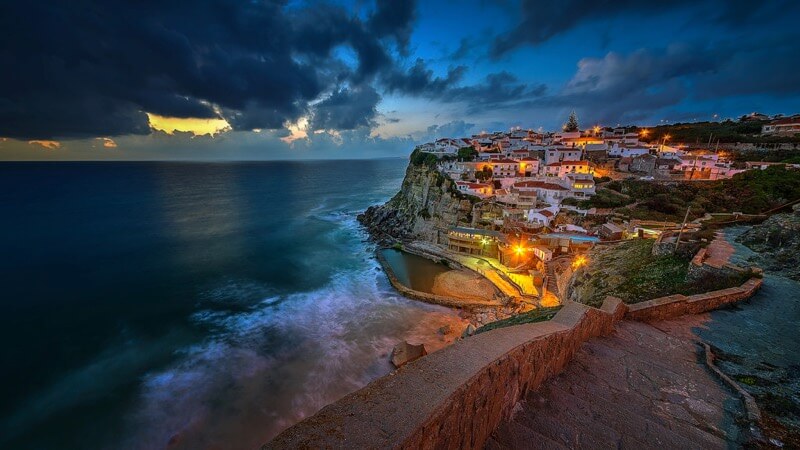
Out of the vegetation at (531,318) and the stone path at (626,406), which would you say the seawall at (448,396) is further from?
the vegetation at (531,318)

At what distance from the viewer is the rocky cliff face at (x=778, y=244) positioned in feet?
39.3

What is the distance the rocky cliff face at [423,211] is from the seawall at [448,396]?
3719cm

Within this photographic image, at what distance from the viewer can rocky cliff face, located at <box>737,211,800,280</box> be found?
1199cm

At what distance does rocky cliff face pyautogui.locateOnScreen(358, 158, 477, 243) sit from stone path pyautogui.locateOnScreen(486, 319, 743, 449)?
117ft

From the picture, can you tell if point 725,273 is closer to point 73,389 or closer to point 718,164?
point 73,389

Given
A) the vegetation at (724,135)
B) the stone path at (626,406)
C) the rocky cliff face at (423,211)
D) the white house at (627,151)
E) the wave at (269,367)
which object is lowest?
the wave at (269,367)

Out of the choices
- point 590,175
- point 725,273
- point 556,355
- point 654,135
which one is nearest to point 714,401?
point 556,355

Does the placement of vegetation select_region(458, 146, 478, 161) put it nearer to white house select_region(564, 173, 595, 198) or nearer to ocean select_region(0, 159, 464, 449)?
white house select_region(564, 173, 595, 198)

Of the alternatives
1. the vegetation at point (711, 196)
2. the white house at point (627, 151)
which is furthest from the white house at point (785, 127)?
the vegetation at point (711, 196)

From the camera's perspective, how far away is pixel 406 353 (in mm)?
18688

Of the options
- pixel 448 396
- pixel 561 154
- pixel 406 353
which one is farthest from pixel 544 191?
pixel 448 396

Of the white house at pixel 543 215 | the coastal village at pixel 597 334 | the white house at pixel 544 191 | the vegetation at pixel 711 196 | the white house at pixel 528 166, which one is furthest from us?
the white house at pixel 528 166

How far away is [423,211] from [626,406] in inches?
1712

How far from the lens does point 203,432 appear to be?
14883 millimetres
